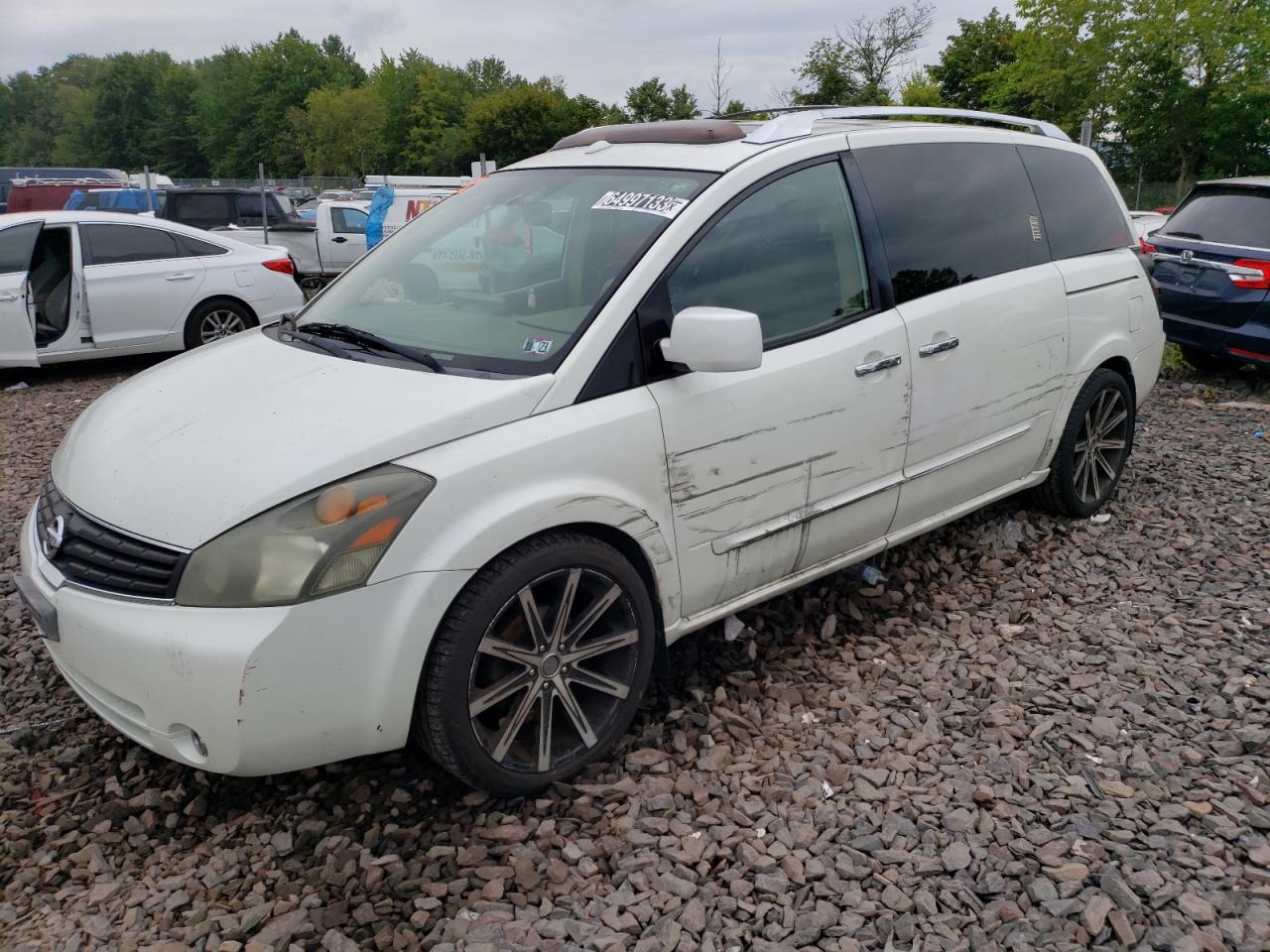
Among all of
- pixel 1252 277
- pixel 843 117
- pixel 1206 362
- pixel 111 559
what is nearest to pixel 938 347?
pixel 843 117

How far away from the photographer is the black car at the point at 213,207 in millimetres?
17469

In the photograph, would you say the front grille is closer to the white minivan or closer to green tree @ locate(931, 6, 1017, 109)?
the white minivan

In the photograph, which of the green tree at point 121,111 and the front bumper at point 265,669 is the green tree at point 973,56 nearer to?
the front bumper at point 265,669

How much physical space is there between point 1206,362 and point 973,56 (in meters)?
39.7

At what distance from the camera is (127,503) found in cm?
263

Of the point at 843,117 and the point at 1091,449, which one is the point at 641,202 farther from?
the point at 1091,449

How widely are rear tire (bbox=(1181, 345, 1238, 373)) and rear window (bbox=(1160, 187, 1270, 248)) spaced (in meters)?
0.96

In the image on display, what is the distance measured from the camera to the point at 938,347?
3682 mm

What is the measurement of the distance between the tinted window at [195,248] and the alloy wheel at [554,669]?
8.16 m

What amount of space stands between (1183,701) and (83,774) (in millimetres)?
3587

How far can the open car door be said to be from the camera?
27.9ft

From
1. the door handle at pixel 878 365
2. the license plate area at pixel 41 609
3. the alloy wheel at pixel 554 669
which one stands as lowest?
the alloy wheel at pixel 554 669

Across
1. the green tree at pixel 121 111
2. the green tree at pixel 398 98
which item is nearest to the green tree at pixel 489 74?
the green tree at pixel 398 98

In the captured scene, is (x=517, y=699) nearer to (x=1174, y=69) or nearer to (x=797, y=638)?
(x=797, y=638)
